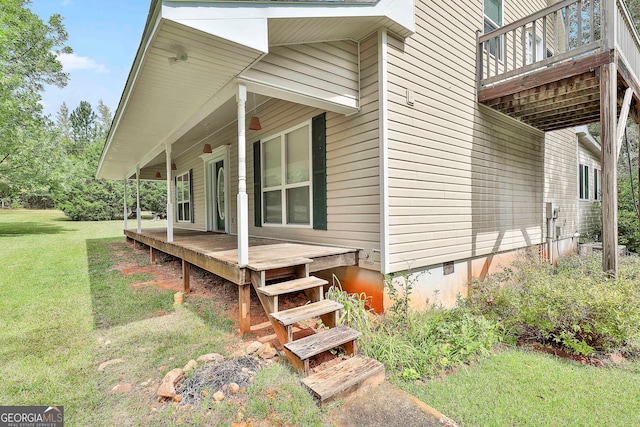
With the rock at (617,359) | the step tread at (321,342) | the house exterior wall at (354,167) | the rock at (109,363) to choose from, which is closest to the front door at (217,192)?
the house exterior wall at (354,167)

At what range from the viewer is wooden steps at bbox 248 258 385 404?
2.40 metres

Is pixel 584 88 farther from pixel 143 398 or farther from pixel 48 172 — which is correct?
pixel 48 172

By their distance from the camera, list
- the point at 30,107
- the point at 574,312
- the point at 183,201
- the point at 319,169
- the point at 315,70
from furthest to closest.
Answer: the point at 30,107
the point at 183,201
the point at 319,169
the point at 315,70
the point at 574,312

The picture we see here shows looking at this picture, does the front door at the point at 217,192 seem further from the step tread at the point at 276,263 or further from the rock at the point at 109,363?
the rock at the point at 109,363

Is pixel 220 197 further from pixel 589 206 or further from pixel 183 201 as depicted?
pixel 589 206

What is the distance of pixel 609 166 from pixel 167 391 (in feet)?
18.7

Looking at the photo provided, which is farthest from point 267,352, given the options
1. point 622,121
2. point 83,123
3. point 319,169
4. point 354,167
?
point 83,123

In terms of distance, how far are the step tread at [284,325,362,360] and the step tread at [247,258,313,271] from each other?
2.74ft

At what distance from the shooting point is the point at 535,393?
101 inches

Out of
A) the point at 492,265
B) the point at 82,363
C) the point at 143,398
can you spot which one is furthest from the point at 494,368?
the point at 82,363

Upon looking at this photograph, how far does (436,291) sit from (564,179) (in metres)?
6.76

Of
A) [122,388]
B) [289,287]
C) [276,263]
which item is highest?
[276,263]

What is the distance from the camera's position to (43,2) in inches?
579

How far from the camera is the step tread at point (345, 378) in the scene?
2.30m
